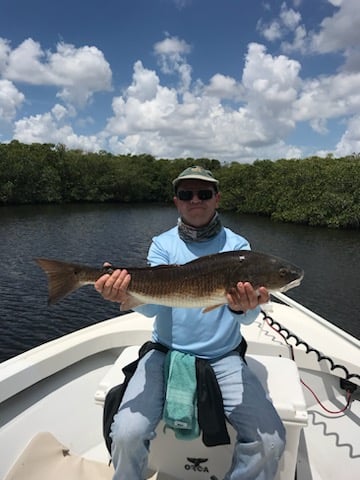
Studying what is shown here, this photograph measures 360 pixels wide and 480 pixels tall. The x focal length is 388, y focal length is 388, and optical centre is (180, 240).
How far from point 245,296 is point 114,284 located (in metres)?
1.00

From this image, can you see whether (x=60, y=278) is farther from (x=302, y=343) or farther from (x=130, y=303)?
(x=302, y=343)

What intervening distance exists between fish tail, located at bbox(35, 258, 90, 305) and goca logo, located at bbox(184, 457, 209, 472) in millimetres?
1680

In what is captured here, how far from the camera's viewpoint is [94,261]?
867 inches

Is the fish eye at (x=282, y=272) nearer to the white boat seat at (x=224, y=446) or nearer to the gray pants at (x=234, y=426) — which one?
the gray pants at (x=234, y=426)

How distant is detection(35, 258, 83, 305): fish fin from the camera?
3.04 meters

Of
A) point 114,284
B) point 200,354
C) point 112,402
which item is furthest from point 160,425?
point 114,284

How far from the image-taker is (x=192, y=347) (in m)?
3.10

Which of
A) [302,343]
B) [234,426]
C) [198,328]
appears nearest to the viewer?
[234,426]

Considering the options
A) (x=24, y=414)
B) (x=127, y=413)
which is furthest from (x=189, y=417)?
(x=24, y=414)

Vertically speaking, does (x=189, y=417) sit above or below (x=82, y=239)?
above

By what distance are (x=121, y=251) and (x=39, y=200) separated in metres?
42.2

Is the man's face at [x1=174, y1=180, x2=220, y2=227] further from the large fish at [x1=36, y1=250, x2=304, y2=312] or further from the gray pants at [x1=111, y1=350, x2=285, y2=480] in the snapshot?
the gray pants at [x1=111, y1=350, x2=285, y2=480]

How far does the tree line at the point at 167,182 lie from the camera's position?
142 ft

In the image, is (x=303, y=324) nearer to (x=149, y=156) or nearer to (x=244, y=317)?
(x=244, y=317)
